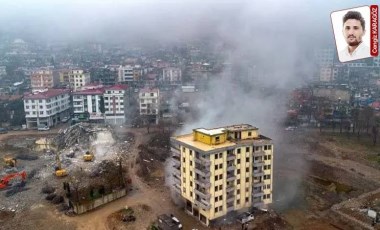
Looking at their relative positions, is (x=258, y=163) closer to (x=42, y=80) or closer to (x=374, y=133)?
(x=374, y=133)

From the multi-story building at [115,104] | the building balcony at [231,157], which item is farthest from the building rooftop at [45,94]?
the building balcony at [231,157]

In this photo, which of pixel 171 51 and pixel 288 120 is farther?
pixel 171 51

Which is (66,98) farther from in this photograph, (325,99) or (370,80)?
→ (370,80)

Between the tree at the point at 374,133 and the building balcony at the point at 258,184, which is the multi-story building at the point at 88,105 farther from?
the tree at the point at 374,133

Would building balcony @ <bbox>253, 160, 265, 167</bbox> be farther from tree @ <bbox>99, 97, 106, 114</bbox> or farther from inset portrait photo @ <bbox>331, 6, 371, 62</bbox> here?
tree @ <bbox>99, 97, 106, 114</bbox>

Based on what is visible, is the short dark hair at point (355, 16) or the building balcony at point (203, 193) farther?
the building balcony at point (203, 193)

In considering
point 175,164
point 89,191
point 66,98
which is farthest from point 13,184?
point 66,98

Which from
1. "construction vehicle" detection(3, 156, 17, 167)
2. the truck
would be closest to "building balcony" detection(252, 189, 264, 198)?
the truck

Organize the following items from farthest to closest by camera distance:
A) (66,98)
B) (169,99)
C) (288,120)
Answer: (169,99)
(66,98)
(288,120)
